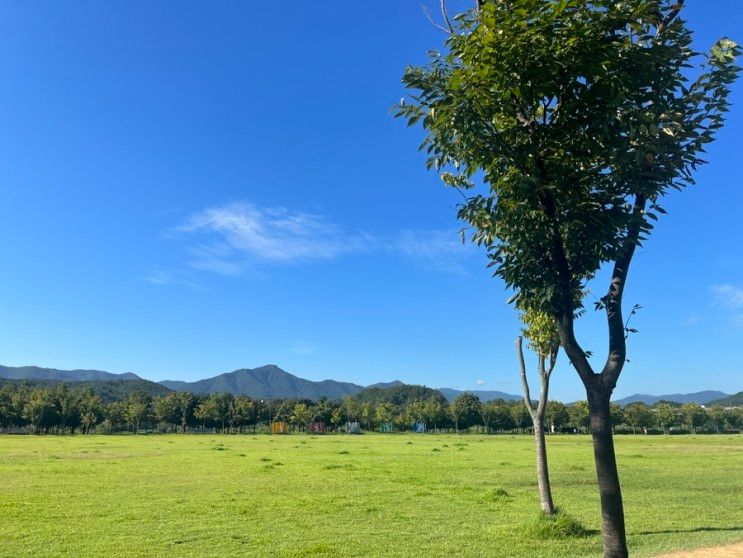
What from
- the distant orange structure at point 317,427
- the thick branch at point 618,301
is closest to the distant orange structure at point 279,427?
the distant orange structure at point 317,427

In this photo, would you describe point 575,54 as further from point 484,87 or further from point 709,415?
point 709,415

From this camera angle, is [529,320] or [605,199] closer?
[605,199]

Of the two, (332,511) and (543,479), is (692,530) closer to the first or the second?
(543,479)

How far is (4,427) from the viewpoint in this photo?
117m

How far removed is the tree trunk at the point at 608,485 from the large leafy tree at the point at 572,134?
0.01m

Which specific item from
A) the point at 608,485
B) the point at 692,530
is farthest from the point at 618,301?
the point at 692,530

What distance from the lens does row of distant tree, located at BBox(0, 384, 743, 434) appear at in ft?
382

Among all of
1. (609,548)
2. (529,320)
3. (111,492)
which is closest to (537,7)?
(609,548)

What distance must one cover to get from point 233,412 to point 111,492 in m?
117

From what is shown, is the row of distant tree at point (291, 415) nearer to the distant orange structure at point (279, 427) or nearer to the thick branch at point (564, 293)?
the distant orange structure at point (279, 427)

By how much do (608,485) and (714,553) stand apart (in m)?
6.68

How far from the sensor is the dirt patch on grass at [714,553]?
407 inches

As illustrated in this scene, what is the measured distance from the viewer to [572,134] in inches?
257

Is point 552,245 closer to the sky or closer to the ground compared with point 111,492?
closer to the sky
